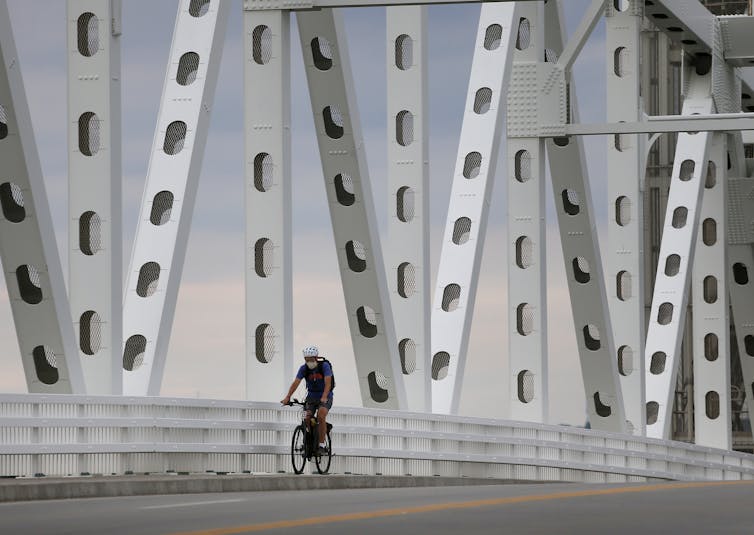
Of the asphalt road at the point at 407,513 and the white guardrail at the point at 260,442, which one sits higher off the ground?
the white guardrail at the point at 260,442

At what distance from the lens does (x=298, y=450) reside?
19594 mm

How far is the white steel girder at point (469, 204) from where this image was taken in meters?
25.3

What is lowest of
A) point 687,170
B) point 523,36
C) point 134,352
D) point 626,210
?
point 134,352

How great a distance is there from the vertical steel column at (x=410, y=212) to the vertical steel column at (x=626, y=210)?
900 centimetres

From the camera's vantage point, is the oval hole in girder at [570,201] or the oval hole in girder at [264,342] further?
the oval hole in girder at [570,201]

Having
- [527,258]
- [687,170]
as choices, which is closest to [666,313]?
[687,170]

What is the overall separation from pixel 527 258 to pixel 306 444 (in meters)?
9.86

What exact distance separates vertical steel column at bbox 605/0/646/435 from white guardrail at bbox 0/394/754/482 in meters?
3.69

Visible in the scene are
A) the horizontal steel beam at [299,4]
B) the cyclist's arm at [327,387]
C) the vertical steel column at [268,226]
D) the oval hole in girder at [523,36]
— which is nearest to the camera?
the cyclist's arm at [327,387]

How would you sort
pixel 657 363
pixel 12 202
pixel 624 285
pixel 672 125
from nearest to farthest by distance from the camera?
pixel 12 202
pixel 672 125
pixel 624 285
pixel 657 363

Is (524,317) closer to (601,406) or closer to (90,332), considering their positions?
(601,406)

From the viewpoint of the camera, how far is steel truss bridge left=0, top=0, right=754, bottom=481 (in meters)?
17.7

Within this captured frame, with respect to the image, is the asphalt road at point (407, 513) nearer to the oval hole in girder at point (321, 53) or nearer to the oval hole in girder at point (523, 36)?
the oval hole in girder at point (321, 53)

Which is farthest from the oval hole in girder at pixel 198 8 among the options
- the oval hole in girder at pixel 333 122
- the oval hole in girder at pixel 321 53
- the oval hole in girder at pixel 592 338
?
the oval hole in girder at pixel 592 338
